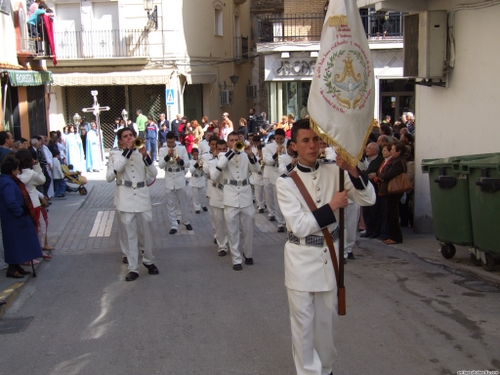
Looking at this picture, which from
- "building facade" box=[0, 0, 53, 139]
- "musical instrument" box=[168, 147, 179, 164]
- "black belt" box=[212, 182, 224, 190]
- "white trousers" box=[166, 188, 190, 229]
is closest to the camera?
Result: "black belt" box=[212, 182, 224, 190]

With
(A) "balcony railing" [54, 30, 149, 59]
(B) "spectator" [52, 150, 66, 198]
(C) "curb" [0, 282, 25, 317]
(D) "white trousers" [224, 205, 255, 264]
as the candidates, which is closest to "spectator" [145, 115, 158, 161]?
(A) "balcony railing" [54, 30, 149, 59]

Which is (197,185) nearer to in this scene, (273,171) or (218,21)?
(273,171)

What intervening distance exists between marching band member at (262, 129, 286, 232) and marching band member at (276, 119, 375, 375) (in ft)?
25.4

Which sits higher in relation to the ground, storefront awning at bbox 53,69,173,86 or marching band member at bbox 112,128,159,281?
storefront awning at bbox 53,69,173,86

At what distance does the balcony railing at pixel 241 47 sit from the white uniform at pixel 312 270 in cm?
3175

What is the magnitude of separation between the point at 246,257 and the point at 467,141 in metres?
4.18

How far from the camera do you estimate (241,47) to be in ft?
120

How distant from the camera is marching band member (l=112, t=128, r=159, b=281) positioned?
29.5 feet

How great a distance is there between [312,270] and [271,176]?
9.25 metres

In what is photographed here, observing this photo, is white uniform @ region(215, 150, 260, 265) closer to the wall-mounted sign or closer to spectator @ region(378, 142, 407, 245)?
spectator @ region(378, 142, 407, 245)

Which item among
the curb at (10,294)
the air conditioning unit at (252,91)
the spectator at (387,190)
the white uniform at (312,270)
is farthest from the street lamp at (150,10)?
the white uniform at (312,270)

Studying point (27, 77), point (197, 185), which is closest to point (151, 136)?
point (27, 77)

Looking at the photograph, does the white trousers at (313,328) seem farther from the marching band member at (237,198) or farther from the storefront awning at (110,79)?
the storefront awning at (110,79)

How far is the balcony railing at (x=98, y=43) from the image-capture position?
2808 centimetres
